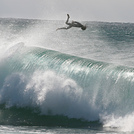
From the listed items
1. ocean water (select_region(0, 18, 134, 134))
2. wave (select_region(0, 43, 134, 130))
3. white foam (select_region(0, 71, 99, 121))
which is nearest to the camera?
ocean water (select_region(0, 18, 134, 134))

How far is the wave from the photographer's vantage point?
25828 mm

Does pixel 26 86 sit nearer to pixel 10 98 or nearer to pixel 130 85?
pixel 10 98

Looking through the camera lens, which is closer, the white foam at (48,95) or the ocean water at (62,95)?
the ocean water at (62,95)

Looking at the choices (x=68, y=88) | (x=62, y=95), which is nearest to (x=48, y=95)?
(x=62, y=95)

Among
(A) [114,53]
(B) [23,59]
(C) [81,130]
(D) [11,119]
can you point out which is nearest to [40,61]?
(B) [23,59]

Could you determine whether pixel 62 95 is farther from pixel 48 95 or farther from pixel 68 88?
pixel 48 95

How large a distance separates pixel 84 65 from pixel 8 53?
5506mm

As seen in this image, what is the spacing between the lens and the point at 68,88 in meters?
27.3

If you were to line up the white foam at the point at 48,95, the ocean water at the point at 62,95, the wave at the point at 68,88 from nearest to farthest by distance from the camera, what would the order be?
1. the ocean water at the point at 62,95
2. the wave at the point at 68,88
3. the white foam at the point at 48,95

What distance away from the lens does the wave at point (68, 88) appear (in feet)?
84.7

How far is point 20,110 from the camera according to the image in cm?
2733

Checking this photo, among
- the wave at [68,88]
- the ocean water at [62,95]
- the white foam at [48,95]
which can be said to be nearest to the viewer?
the ocean water at [62,95]

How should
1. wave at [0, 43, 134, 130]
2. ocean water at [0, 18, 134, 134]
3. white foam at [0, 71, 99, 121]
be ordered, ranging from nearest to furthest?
ocean water at [0, 18, 134, 134] < wave at [0, 43, 134, 130] < white foam at [0, 71, 99, 121]

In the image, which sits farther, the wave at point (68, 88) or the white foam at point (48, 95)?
the white foam at point (48, 95)
